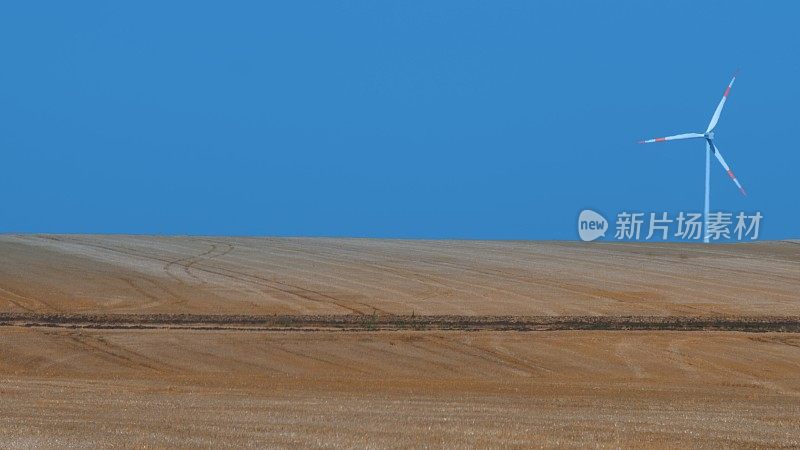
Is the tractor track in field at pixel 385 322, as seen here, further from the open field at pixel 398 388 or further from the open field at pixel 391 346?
the open field at pixel 398 388

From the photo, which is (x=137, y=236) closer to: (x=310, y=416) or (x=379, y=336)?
(x=379, y=336)

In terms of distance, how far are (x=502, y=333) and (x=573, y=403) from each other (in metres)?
7.97

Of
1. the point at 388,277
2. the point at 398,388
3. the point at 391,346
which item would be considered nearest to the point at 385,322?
the point at 391,346

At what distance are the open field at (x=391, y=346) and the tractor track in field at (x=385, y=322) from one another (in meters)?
0.09

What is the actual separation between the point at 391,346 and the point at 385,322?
3.06m

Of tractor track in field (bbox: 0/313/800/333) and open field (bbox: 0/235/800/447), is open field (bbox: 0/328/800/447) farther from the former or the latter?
tractor track in field (bbox: 0/313/800/333)

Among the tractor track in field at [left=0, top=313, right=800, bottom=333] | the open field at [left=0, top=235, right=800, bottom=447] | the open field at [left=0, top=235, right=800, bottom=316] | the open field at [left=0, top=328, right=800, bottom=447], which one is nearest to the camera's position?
the open field at [left=0, top=328, right=800, bottom=447]

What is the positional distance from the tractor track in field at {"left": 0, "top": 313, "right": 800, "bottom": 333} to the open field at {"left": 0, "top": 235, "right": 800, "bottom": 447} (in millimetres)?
85

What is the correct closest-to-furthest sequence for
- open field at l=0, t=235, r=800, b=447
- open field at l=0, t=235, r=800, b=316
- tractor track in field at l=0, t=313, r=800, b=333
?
open field at l=0, t=235, r=800, b=447 < tractor track in field at l=0, t=313, r=800, b=333 < open field at l=0, t=235, r=800, b=316

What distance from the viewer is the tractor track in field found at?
23453 mm

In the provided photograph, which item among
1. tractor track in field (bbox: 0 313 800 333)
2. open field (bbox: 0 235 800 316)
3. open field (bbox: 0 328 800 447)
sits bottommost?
open field (bbox: 0 328 800 447)

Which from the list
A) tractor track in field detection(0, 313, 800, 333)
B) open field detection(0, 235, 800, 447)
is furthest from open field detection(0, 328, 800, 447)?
tractor track in field detection(0, 313, 800, 333)

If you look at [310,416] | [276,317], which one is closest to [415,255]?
[276,317]

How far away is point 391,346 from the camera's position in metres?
21.5
